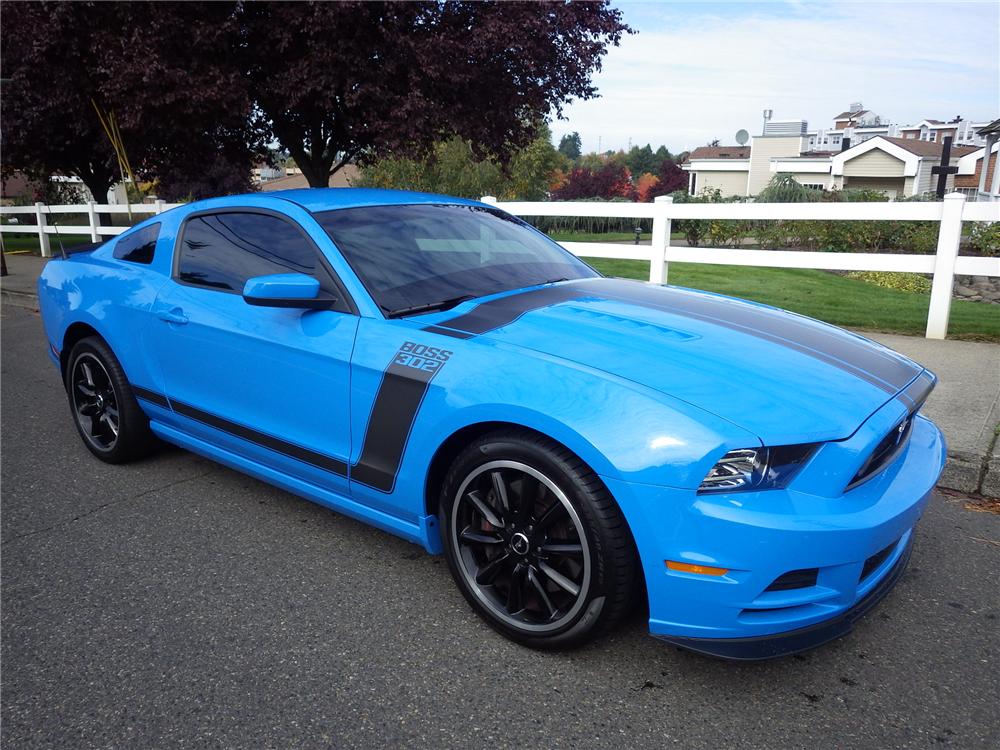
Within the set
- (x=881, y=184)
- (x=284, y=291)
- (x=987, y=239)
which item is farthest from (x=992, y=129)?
(x=284, y=291)

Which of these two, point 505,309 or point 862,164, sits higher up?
point 862,164

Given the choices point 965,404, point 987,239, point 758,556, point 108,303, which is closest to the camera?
point 758,556

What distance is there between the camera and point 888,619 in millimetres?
2727

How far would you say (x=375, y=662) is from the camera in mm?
2479

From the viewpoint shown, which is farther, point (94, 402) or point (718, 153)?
point (718, 153)

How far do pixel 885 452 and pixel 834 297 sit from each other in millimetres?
8271

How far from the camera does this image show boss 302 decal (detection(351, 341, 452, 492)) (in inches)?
106

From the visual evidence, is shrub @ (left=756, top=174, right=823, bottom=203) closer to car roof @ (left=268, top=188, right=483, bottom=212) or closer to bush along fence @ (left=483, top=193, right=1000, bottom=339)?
bush along fence @ (left=483, top=193, right=1000, bottom=339)

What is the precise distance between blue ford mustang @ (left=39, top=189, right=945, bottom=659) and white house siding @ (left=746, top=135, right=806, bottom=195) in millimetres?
57570

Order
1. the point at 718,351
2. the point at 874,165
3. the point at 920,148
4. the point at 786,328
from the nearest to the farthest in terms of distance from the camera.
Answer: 1. the point at 718,351
2. the point at 786,328
3. the point at 920,148
4. the point at 874,165

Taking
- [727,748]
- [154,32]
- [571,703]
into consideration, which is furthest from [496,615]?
[154,32]

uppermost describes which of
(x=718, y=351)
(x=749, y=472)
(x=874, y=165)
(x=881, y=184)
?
(x=874, y=165)

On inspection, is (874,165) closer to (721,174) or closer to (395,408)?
(721,174)

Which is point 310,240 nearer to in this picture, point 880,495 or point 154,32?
point 880,495
